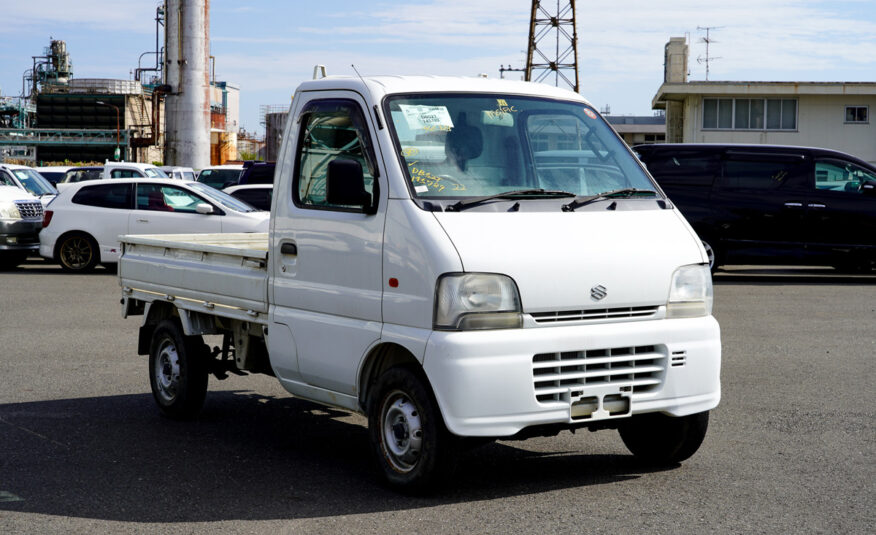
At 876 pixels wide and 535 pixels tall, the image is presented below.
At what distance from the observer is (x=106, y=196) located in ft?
64.3

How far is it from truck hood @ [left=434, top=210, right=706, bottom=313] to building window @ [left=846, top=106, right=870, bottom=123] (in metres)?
40.8

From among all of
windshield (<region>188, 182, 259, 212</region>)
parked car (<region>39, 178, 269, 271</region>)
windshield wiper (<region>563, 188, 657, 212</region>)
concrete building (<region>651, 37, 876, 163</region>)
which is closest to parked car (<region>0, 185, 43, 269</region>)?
parked car (<region>39, 178, 269, 271</region>)

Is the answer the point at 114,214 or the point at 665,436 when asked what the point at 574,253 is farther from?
the point at 114,214

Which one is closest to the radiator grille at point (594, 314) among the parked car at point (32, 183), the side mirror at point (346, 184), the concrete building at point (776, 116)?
the side mirror at point (346, 184)

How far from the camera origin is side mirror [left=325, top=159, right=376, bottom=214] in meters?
5.71

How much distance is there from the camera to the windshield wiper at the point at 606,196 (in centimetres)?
577

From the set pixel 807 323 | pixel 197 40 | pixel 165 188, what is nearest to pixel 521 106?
pixel 807 323

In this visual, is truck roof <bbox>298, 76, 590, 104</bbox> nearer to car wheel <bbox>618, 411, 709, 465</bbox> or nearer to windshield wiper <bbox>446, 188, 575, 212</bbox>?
windshield wiper <bbox>446, 188, 575, 212</bbox>

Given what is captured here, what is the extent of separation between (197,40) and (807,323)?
46.7 meters

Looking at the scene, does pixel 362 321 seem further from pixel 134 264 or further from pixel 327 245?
pixel 134 264

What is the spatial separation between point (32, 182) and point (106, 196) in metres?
6.52

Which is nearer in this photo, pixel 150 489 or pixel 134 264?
pixel 150 489

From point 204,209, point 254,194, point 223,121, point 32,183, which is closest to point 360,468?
point 204,209

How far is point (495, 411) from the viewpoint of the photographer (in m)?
5.19
